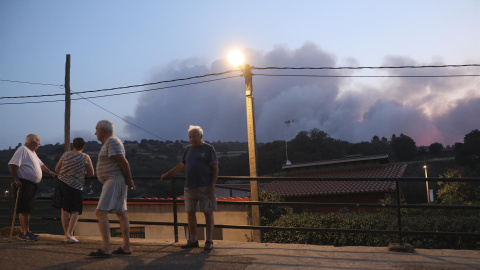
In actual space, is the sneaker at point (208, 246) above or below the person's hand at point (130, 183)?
below

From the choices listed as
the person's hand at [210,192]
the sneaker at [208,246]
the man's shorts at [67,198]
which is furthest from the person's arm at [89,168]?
the sneaker at [208,246]

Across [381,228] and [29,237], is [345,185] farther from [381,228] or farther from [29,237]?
[29,237]

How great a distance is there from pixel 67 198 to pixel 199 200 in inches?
74.3

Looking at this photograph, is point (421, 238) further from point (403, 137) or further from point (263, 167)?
point (403, 137)

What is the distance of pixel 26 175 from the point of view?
21.4 feet

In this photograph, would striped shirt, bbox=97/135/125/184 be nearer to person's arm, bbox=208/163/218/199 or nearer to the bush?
person's arm, bbox=208/163/218/199

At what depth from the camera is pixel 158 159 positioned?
40.6 metres

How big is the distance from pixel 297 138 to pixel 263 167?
9.95 m

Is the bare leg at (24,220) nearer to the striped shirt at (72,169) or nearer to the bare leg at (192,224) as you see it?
the striped shirt at (72,169)

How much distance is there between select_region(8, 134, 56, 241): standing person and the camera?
252 inches

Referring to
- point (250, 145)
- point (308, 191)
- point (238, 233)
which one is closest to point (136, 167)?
point (308, 191)

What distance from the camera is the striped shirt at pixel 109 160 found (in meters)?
5.36

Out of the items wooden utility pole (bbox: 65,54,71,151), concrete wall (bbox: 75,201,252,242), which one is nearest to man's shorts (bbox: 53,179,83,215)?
wooden utility pole (bbox: 65,54,71,151)

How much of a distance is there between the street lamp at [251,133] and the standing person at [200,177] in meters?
10.6
